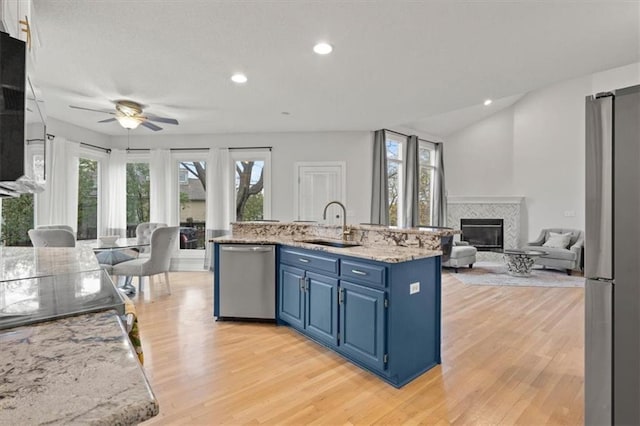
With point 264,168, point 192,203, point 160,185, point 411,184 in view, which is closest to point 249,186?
point 264,168

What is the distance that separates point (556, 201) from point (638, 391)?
7.01 metres

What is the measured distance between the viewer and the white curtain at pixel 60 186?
510 cm

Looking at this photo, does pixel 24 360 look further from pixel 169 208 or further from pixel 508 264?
pixel 508 264

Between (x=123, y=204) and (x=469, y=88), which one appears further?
(x=123, y=204)

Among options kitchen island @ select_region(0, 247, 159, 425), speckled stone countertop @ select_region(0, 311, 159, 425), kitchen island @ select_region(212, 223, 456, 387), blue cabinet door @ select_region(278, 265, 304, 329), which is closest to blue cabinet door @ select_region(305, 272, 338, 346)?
kitchen island @ select_region(212, 223, 456, 387)

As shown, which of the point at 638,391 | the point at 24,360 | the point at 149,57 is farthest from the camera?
the point at 149,57

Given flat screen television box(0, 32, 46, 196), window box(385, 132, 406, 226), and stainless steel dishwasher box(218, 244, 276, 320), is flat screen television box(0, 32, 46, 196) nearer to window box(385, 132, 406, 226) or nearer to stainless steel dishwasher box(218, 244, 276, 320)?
stainless steel dishwasher box(218, 244, 276, 320)

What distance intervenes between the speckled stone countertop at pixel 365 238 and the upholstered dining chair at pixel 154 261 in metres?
0.93

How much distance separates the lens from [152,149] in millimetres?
6375

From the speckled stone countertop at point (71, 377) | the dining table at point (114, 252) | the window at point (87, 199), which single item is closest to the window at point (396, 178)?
the dining table at point (114, 252)

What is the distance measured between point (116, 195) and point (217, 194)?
188cm

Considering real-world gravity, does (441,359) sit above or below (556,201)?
below

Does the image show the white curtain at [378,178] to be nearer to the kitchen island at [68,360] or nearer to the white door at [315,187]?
the white door at [315,187]

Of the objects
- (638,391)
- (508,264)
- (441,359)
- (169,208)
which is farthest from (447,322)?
(169,208)
